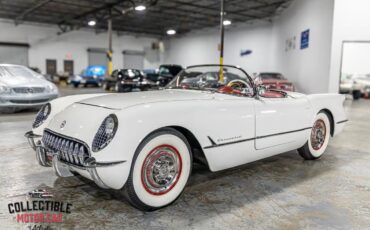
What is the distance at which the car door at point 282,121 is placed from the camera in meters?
3.00

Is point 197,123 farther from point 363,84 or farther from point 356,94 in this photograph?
point 363,84

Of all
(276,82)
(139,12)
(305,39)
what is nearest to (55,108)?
(276,82)

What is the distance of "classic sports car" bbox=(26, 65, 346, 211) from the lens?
2154mm

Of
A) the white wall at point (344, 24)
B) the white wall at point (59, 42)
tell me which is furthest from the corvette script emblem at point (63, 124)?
the white wall at point (59, 42)

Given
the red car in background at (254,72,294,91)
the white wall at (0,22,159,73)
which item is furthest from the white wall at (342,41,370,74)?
the white wall at (0,22,159,73)

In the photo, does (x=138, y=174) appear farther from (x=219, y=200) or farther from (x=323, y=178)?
(x=323, y=178)

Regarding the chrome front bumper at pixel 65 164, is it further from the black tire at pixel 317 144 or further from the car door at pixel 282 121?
the black tire at pixel 317 144

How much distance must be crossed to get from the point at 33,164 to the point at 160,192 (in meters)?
1.97

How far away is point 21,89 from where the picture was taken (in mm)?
7395

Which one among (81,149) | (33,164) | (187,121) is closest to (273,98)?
(187,121)

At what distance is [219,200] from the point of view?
8.68ft

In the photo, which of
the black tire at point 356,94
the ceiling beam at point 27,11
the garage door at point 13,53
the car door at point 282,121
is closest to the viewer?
the car door at point 282,121

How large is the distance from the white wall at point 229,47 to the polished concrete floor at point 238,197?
652 inches

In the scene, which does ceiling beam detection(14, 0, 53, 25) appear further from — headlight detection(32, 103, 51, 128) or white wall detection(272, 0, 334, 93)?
headlight detection(32, 103, 51, 128)
